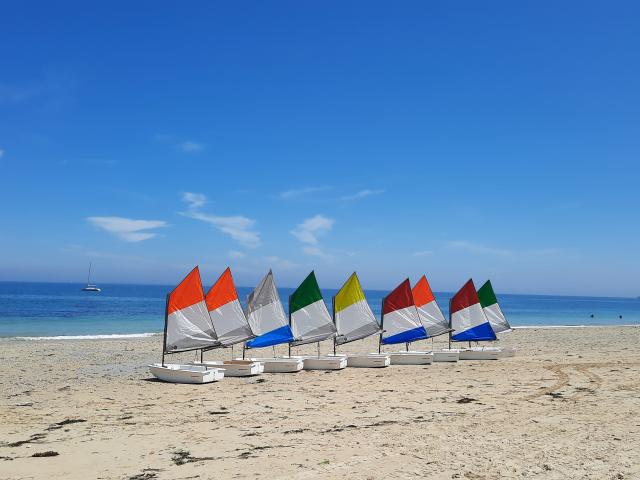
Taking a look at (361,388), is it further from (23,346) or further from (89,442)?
(23,346)

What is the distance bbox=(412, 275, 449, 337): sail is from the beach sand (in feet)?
12.5

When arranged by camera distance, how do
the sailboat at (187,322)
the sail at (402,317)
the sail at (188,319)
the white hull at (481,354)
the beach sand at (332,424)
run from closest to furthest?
the beach sand at (332,424) → the sailboat at (187,322) → the sail at (188,319) → the sail at (402,317) → the white hull at (481,354)

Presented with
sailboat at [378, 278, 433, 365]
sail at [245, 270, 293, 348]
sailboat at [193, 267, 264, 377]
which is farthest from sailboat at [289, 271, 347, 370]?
sailboat at [378, 278, 433, 365]

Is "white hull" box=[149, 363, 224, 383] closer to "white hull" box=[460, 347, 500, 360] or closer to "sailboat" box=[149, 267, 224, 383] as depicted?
"sailboat" box=[149, 267, 224, 383]

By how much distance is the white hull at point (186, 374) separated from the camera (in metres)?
18.3

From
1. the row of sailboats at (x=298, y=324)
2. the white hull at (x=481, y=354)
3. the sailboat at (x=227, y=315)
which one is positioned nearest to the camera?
the row of sailboats at (x=298, y=324)

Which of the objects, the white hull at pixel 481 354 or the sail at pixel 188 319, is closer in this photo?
the sail at pixel 188 319

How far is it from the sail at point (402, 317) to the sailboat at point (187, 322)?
8.14 metres

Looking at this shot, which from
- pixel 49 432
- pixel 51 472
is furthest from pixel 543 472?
A: pixel 49 432

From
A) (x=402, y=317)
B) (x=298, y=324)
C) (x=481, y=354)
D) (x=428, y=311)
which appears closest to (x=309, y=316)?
(x=298, y=324)

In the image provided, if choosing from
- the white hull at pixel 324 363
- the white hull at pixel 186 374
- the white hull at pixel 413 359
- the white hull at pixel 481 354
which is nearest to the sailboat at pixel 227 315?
the white hull at pixel 186 374

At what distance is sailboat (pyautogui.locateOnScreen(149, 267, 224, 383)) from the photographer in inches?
776

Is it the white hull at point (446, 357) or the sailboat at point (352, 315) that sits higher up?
the sailboat at point (352, 315)

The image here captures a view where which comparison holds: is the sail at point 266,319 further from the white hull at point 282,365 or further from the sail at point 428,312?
the sail at point 428,312
